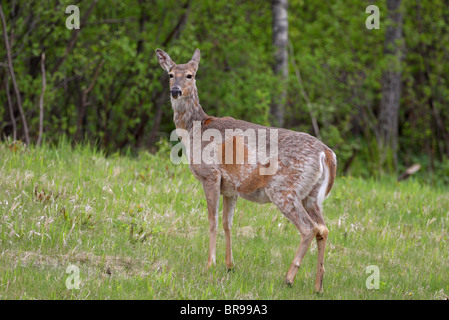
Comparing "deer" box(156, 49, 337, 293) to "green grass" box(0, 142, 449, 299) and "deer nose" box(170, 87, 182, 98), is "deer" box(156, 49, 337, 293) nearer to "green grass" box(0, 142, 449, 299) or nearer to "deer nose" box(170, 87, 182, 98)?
"deer nose" box(170, 87, 182, 98)

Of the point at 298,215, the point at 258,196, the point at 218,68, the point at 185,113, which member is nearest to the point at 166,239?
the point at 258,196

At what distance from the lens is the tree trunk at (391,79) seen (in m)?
15.1

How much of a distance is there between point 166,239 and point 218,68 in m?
8.44

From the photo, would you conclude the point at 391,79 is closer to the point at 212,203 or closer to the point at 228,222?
the point at 228,222

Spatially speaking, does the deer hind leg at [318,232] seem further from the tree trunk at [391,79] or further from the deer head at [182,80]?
the tree trunk at [391,79]

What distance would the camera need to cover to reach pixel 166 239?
6.63m

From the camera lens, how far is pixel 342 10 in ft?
54.6

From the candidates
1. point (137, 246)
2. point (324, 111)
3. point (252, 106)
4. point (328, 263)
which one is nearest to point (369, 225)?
point (328, 263)

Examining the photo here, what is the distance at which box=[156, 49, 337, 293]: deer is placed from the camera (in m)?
5.74

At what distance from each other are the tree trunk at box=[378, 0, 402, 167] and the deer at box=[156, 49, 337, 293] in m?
9.08

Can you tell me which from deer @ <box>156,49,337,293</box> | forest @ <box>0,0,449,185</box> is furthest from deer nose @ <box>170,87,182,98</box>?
forest @ <box>0,0,449,185</box>

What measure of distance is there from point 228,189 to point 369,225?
102 inches

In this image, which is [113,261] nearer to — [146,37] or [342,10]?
[146,37]

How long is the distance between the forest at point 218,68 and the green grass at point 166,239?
11.0 ft
